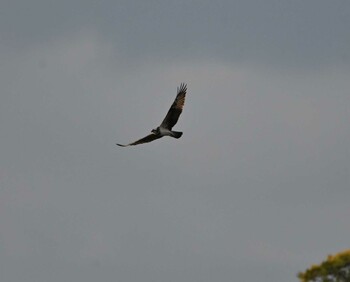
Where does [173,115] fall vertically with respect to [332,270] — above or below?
above

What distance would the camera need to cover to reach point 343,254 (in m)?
78.2

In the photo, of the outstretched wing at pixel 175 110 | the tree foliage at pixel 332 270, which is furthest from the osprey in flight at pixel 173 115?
the tree foliage at pixel 332 270

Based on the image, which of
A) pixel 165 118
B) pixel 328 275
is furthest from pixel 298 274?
pixel 165 118

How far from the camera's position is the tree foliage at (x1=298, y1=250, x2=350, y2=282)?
77812 millimetres

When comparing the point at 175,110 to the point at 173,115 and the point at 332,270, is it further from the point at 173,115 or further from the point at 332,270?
the point at 332,270

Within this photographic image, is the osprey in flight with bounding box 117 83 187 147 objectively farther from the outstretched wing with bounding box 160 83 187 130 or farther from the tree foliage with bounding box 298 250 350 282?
the tree foliage with bounding box 298 250 350 282

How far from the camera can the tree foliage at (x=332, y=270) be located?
3063 inches

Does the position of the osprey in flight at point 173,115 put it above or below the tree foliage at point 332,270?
above

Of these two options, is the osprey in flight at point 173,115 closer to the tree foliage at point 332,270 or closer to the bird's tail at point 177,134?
the bird's tail at point 177,134

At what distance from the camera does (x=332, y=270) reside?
77.9 meters

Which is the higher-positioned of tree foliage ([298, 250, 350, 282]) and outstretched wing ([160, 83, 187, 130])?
outstretched wing ([160, 83, 187, 130])

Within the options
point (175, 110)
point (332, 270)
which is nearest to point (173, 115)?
point (175, 110)

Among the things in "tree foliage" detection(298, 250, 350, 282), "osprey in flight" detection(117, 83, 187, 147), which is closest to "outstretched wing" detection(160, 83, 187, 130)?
"osprey in flight" detection(117, 83, 187, 147)

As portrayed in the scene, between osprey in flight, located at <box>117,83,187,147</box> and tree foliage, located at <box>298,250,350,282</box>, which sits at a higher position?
osprey in flight, located at <box>117,83,187,147</box>
